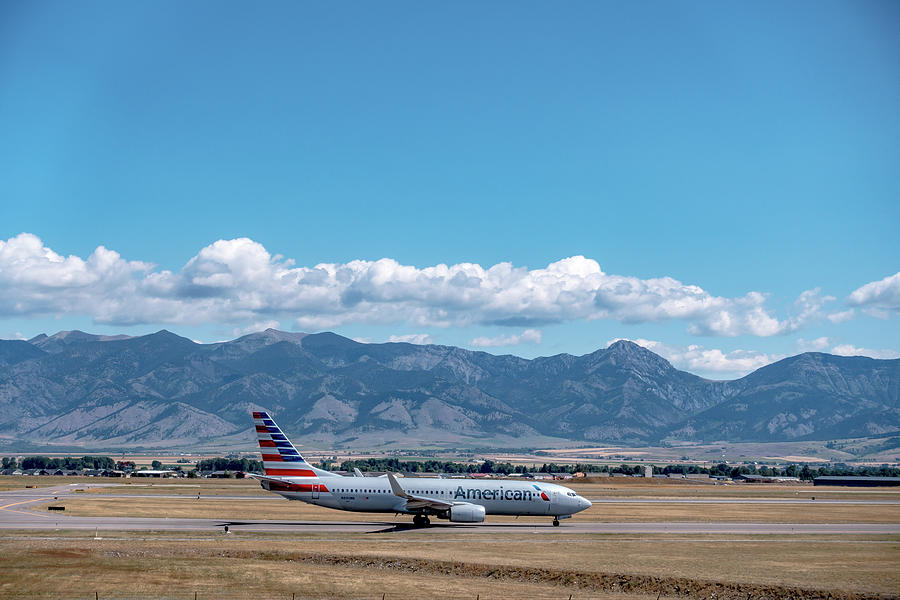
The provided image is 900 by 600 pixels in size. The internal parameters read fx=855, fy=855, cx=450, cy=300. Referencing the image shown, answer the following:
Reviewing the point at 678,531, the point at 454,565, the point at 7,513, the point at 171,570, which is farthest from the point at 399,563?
the point at 7,513

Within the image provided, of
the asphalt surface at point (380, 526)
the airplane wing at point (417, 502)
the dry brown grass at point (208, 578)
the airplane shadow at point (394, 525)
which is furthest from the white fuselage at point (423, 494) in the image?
the dry brown grass at point (208, 578)

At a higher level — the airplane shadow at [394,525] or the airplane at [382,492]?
the airplane at [382,492]

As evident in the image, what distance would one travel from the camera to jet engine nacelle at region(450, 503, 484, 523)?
69562 mm

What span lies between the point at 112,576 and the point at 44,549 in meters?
10.3

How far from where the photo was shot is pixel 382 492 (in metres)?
71.5

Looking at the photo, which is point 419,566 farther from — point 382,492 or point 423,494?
point 423,494

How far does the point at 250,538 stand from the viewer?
59.2 m

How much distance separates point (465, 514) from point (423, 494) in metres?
4.34

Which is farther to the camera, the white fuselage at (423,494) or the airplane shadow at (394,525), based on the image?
the white fuselage at (423,494)

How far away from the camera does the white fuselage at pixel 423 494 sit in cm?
7131

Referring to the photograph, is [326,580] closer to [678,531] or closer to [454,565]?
[454,565]

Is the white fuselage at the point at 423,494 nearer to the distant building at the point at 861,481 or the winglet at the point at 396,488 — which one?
the winglet at the point at 396,488

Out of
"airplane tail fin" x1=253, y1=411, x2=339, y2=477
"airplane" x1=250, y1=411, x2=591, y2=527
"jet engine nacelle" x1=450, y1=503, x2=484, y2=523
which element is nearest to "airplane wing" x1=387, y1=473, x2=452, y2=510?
"airplane" x1=250, y1=411, x2=591, y2=527

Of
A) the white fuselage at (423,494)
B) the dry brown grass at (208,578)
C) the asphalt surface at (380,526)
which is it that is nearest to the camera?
the dry brown grass at (208,578)
